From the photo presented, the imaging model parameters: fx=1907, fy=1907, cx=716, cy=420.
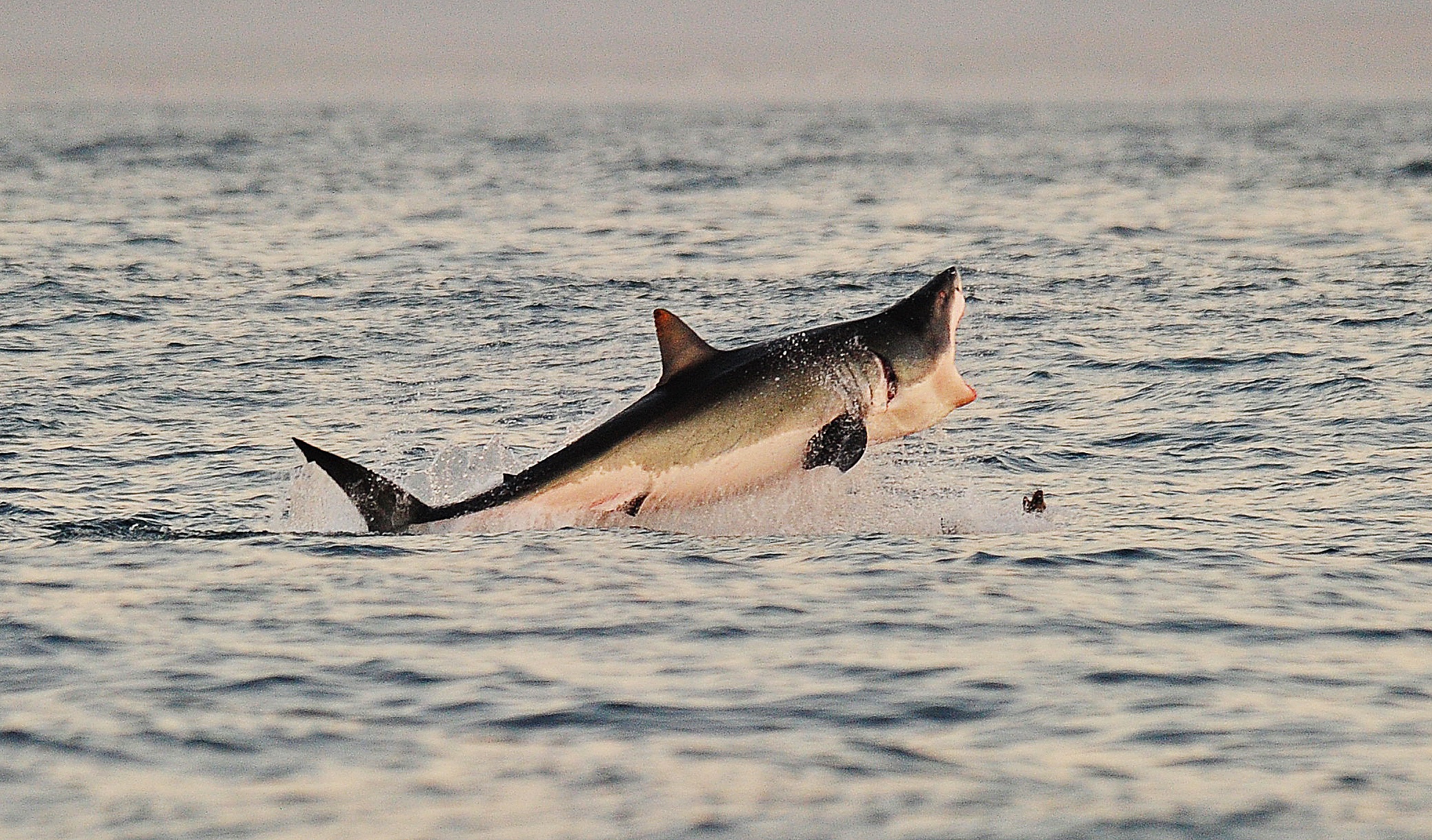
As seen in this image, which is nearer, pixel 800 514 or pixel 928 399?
pixel 928 399

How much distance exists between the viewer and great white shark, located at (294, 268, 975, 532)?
43.3 ft

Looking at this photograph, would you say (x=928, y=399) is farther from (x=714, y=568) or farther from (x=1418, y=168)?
(x=1418, y=168)

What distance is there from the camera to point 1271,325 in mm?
26016

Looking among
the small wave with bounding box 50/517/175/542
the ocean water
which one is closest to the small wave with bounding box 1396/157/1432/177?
the ocean water

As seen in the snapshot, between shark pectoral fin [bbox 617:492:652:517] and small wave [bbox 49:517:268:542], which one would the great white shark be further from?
small wave [bbox 49:517:268:542]

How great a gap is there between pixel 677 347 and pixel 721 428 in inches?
26.0

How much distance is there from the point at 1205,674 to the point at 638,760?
3413 mm

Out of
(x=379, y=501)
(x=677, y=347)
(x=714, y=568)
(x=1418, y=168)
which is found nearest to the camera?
(x=714, y=568)

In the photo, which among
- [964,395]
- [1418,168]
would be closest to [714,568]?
[964,395]

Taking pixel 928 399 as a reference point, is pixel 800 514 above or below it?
below

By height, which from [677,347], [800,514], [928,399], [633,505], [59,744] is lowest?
[800,514]

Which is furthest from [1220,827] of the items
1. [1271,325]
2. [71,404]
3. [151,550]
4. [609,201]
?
[609,201]

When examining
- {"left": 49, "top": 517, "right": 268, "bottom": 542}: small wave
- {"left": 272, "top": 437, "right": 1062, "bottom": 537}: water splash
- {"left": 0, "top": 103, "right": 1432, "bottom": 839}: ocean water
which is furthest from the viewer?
{"left": 49, "top": 517, "right": 268, "bottom": 542}: small wave

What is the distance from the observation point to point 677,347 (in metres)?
13.4
